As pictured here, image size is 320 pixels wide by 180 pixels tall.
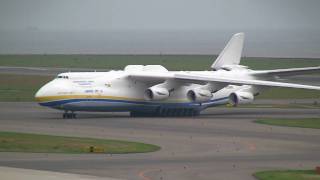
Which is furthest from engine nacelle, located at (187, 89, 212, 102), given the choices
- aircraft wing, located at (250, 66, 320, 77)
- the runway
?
aircraft wing, located at (250, 66, 320, 77)

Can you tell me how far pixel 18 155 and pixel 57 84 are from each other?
18253mm

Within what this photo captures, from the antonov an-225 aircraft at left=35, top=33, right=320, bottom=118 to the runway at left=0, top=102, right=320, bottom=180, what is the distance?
92cm

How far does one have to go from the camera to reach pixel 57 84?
191 ft

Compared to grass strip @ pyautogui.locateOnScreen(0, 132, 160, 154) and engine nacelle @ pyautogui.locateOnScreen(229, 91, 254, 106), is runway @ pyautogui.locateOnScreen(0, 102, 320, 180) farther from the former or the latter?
grass strip @ pyautogui.locateOnScreen(0, 132, 160, 154)

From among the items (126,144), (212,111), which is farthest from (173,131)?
(212,111)

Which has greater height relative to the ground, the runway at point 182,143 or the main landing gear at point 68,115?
the runway at point 182,143

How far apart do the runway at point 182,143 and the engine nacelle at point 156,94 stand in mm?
1830

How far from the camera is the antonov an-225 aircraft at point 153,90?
191ft

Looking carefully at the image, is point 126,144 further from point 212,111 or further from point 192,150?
point 212,111

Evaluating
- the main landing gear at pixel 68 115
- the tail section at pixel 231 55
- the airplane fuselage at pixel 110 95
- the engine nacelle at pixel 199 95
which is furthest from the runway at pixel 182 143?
the tail section at pixel 231 55

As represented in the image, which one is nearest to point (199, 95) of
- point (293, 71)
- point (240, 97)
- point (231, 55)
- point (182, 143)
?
point (240, 97)

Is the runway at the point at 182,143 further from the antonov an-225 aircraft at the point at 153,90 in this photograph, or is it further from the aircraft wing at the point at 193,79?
the aircraft wing at the point at 193,79

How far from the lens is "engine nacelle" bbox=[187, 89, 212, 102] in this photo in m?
60.9

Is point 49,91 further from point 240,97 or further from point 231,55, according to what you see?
point 231,55
